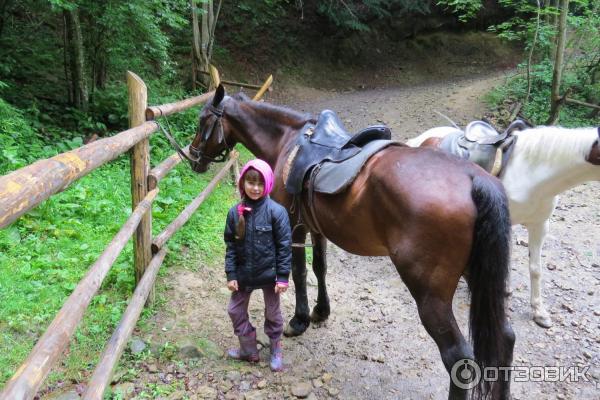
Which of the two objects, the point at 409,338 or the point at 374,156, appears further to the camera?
the point at 409,338

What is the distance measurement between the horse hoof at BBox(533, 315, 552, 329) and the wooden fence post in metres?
3.61

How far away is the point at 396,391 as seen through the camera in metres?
3.11

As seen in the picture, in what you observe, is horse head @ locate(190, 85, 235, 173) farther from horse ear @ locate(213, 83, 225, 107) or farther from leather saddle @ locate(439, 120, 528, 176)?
leather saddle @ locate(439, 120, 528, 176)

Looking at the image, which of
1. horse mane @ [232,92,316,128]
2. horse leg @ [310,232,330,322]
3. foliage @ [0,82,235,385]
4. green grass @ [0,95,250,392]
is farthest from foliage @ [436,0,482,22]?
horse leg @ [310,232,330,322]

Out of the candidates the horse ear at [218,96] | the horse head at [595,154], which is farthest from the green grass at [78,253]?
the horse head at [595,154]

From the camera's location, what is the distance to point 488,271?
2.37 meters

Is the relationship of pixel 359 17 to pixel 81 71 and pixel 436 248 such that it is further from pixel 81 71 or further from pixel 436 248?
pixel 436 248

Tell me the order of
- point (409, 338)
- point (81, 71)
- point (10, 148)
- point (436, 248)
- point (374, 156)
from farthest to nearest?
point (81, 71) < point (10, 148) < point (409, 338) < point (374, 156) < point (436, 248)

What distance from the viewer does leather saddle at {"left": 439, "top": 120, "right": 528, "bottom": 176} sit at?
369 centimetres

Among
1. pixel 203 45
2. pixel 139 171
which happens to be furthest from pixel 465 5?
pixel 139 171

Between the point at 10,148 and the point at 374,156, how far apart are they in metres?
4.29

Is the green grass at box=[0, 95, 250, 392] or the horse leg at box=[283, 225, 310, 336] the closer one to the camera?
the green grass at box=[0, 95, 250, 392]

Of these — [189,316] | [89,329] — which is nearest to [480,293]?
[189,316]

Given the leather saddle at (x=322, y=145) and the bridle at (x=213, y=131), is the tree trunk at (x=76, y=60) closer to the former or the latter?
the bridle at (x=213, y=131)
